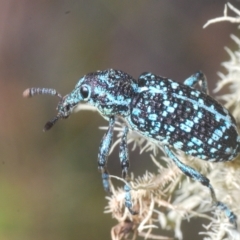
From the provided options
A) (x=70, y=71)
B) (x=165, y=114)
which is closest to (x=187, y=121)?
(x=165, y=114)

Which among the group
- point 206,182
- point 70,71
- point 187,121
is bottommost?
point 206,182

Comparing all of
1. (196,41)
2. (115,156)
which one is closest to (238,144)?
(115,156)

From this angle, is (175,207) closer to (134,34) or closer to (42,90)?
(42,90)

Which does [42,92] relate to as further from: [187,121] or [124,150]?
[187,121]

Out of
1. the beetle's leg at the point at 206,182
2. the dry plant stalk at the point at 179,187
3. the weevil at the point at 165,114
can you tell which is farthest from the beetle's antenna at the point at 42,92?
the beetle's leg at the point at 206,182

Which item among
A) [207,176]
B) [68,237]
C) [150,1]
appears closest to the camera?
[207,176]

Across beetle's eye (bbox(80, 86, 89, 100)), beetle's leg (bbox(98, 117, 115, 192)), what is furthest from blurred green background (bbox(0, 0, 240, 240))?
beetle's eye (bbox(80, 86, 89, 100))

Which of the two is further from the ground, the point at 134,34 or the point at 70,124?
the point at 134,34

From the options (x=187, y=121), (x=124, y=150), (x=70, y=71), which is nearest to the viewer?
(x=187, y=121)
